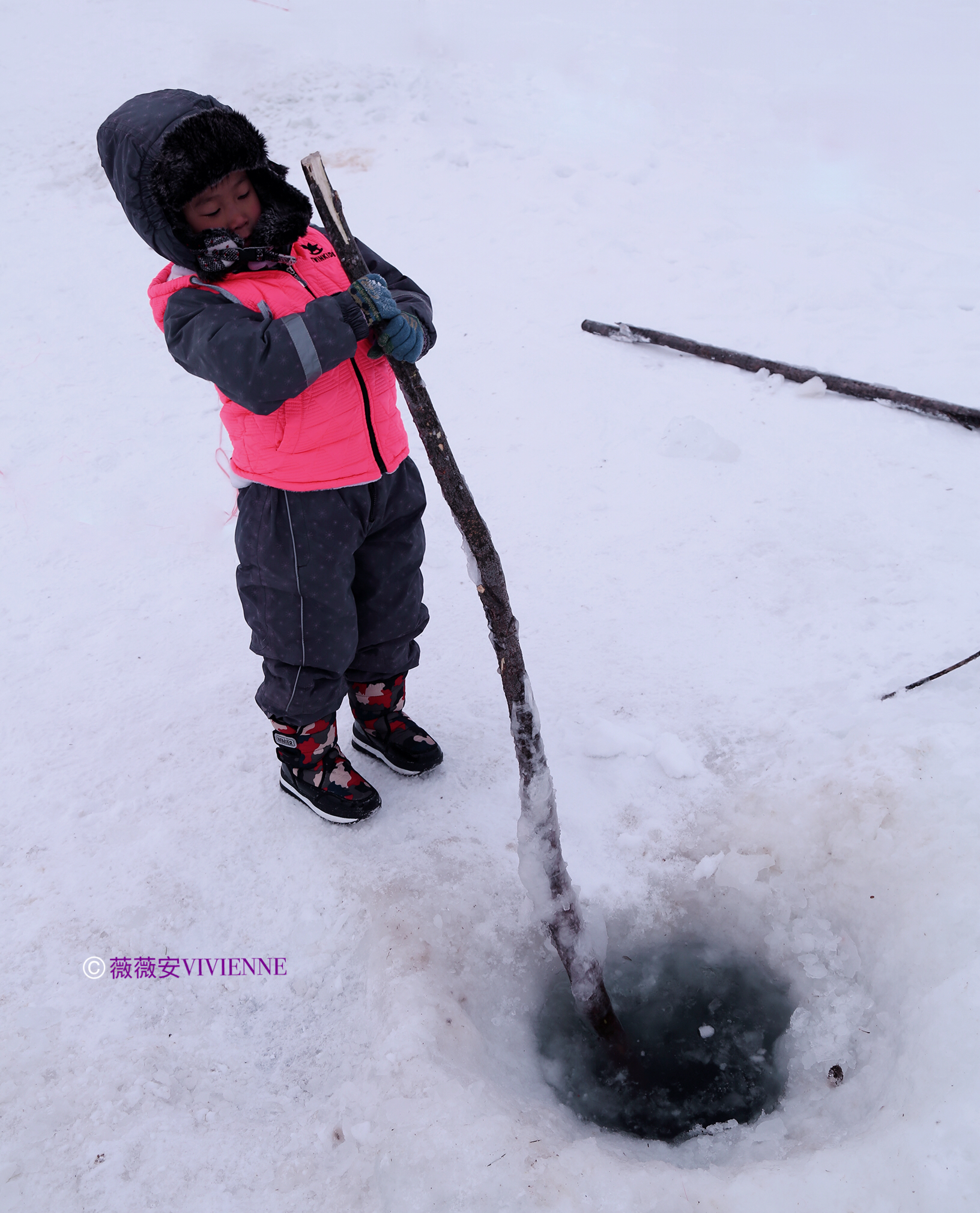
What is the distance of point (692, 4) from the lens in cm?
845

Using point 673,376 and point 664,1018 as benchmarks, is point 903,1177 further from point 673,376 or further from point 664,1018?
point 673,376

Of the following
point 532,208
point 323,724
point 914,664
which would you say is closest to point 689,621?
point 914,664

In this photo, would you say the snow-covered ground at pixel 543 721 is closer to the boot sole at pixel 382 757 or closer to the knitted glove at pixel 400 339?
the boot sole at pixel 382 757

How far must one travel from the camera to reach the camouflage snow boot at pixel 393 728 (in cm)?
264

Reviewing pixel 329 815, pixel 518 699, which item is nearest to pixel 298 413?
pixel 518 699

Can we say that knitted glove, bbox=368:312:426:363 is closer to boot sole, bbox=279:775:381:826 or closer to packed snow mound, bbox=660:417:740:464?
boot sole, bbox=279:775:381:826

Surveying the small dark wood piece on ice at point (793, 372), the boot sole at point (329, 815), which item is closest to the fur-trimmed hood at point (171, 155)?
the boot sole at point (329, 815)

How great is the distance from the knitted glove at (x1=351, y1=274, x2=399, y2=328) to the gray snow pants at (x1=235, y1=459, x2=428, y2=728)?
1.66ft

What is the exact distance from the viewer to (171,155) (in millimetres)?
1668

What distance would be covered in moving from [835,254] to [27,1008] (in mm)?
5675

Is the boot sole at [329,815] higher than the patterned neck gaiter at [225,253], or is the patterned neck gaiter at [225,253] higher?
the patterned neck gaiter at [225,253]

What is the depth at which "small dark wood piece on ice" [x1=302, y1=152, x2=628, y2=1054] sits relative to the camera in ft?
5.49

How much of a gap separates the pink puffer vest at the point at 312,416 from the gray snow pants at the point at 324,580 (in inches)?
2.5

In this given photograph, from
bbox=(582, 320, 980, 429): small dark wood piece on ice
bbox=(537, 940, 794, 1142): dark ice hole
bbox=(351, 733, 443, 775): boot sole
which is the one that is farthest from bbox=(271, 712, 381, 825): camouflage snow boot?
bbox=(582, 320, 980, 429): small dark wood piece on ice
